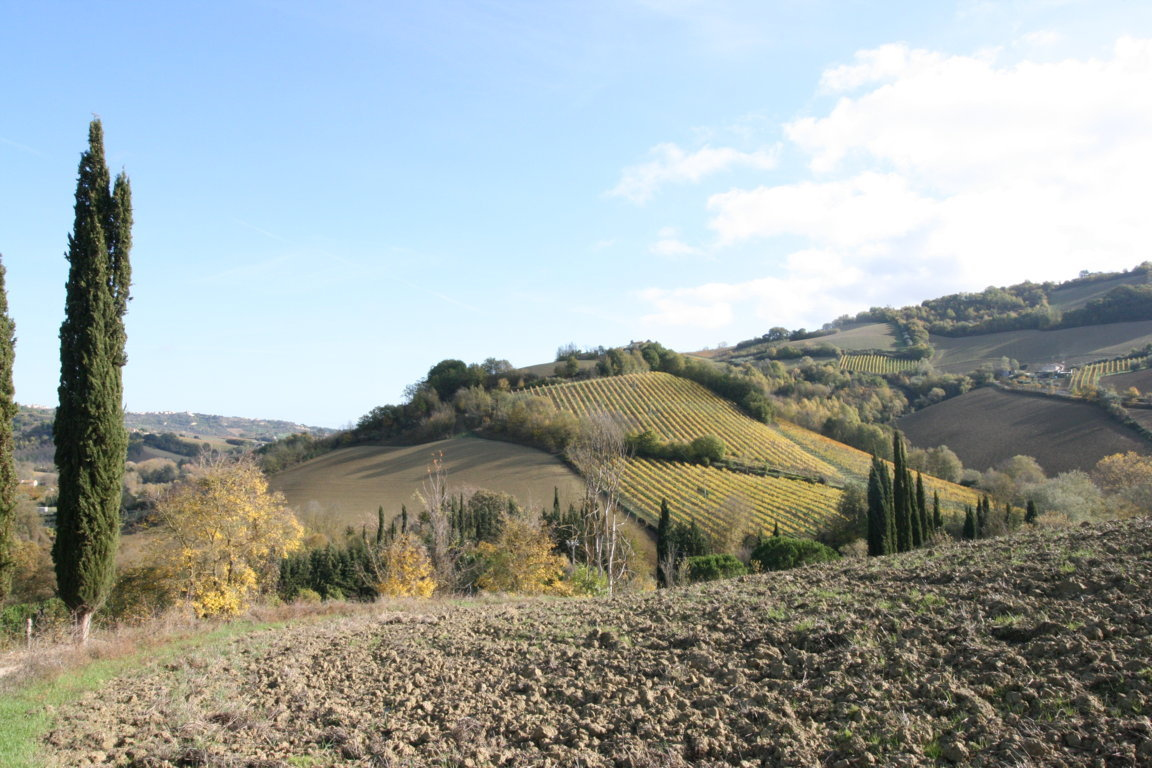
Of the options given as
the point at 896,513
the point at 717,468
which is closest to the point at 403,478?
the point at 717,468

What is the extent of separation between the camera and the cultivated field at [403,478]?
5238 cm

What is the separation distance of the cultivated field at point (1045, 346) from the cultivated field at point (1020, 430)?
16147mm

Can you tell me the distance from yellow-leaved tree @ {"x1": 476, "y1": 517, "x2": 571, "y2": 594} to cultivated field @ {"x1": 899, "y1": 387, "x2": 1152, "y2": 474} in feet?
172

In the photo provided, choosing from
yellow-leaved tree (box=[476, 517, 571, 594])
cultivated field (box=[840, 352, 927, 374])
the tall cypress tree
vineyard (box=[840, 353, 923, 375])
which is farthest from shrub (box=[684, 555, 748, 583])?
cultivated field (box=[840, 352, 927, 374])

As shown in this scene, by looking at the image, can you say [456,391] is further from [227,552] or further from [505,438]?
[227,552]

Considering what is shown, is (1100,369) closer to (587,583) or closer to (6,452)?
(587,583)

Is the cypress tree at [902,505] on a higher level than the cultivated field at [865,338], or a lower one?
lower

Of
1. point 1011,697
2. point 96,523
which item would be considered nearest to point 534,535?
point 96,523

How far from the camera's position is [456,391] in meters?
91.1

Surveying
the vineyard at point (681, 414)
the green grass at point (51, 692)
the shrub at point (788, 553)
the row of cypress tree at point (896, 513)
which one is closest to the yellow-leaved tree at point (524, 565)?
the shrub at point (788, 553)

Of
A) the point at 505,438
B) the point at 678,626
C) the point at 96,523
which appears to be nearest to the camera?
the point at 678,626

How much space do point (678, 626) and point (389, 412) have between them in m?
80.5

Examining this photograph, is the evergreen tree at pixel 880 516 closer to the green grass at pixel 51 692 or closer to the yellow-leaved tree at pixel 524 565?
the yellow-leaved tree at pixel 524 565

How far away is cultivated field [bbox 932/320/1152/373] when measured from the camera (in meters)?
90.2
